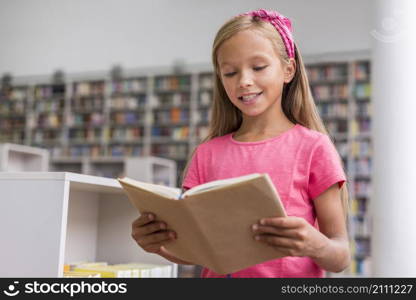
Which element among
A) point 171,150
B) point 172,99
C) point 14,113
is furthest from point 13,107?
point 171,150

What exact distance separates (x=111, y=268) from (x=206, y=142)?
90 centimetres

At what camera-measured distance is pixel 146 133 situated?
28.8 feet

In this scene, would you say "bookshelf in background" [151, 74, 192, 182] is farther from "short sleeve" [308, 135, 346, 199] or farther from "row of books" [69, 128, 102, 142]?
"short sleeve" [308, 135, 346, 199]

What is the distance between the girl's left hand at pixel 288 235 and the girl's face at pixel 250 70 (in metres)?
0.31

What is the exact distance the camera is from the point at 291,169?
45.8 inches

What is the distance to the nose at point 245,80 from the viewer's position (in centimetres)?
114

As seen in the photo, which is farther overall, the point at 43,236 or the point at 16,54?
the point at 16,54

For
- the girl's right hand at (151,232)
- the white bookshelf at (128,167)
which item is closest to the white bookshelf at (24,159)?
the white bookshelf at (128,167)

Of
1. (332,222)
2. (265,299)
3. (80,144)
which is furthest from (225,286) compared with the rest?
(80,144)

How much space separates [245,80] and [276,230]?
1.16ft

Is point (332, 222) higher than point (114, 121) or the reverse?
the reverse

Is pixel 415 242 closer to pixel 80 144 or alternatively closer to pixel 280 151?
pixel 280 151

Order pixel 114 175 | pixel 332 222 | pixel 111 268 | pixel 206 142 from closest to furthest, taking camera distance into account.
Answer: pixel 332 222 < pixel 206 142 < pixel 111 268 < pixel 114 175

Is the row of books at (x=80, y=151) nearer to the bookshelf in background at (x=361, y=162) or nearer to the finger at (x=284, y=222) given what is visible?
the bookshelf in background at (x=361, y=162)
